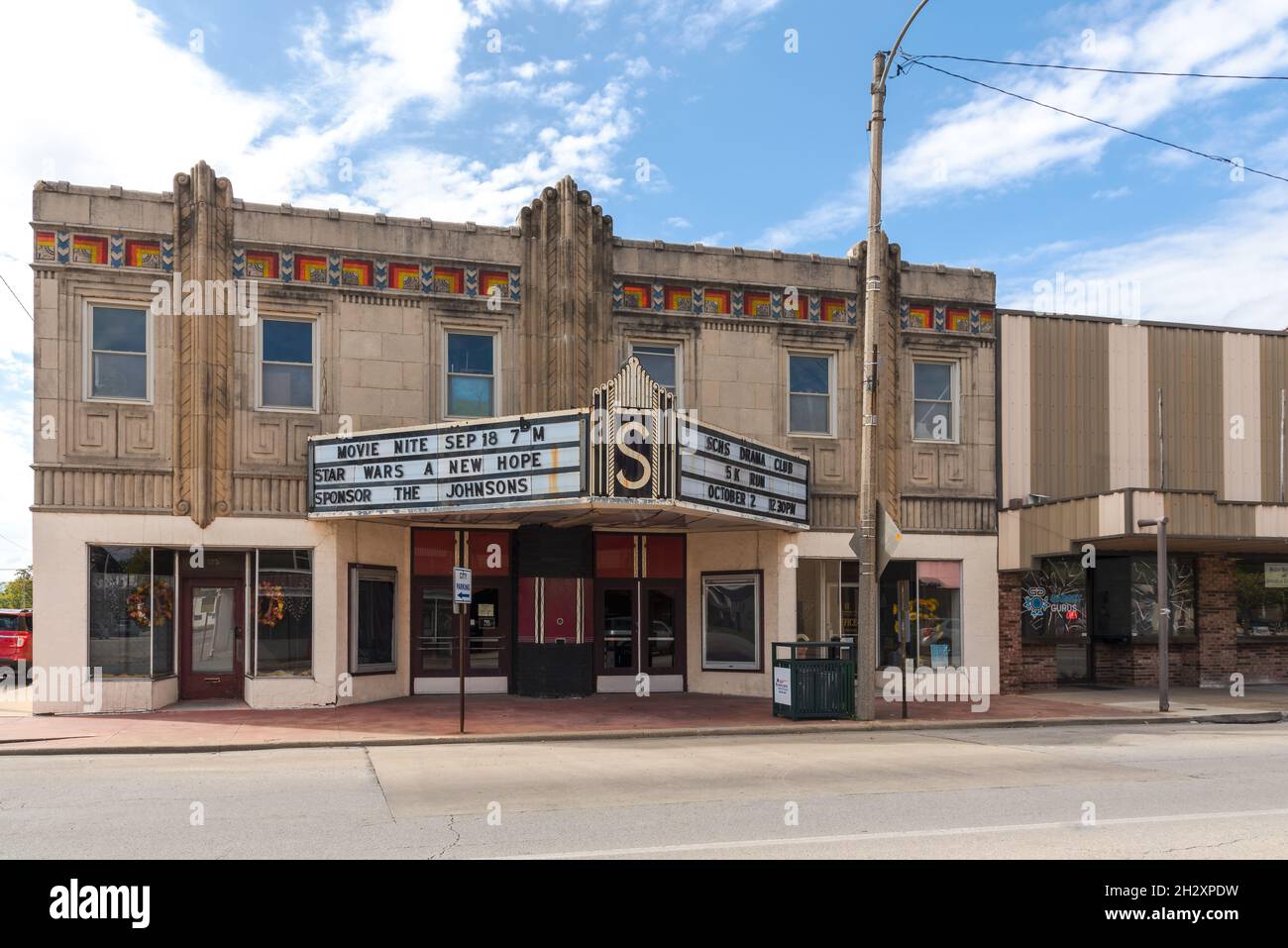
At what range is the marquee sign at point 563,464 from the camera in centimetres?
1695

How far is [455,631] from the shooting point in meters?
21.4

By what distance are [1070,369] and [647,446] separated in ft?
38.6

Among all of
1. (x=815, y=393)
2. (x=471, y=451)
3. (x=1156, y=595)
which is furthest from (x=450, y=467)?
(x=1156, y=595)

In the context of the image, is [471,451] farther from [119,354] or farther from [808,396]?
[808,396]

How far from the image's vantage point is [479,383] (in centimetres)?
2095

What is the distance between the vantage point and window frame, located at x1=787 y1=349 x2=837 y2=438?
22.5m

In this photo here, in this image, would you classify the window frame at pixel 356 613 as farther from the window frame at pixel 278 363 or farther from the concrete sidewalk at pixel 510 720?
the window frame at pixel 278 363

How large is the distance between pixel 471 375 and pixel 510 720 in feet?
21.7

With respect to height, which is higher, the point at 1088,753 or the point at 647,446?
the point at 647,446

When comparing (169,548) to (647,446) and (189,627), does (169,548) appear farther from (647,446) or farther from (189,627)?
(647,446)

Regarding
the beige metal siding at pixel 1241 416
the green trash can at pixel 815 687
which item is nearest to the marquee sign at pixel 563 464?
the green trash can at pixel 815 687

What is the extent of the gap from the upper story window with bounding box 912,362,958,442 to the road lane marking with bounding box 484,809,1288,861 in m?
13.3
